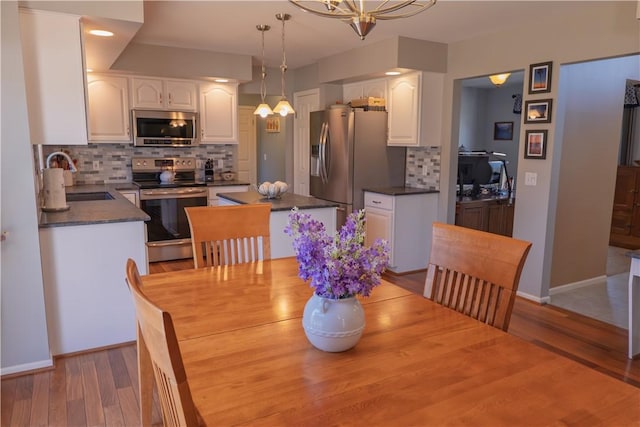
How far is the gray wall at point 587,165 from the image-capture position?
381 centimetres

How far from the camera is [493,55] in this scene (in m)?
3.99

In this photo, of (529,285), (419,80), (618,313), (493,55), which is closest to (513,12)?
(493,55)

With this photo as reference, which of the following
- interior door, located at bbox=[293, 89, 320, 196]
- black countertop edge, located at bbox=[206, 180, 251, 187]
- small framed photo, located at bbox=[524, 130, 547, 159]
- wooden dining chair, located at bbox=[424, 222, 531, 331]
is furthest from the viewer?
interior door, located at bbox=[293, 89, 320, 196]

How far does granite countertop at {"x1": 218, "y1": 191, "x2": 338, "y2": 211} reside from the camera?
134 inches

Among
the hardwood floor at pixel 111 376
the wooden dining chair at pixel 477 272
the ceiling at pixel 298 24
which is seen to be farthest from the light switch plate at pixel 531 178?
the wooden dining chair at pixel 477 272

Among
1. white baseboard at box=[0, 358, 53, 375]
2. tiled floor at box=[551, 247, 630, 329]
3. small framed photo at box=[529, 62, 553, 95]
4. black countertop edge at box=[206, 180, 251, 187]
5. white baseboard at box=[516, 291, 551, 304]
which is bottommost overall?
tiled floor at box=[551, 247, 630, 329]

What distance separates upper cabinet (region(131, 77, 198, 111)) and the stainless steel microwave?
7 cm

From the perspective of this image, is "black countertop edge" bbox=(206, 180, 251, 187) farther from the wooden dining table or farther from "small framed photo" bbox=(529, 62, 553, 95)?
the wooden dining table

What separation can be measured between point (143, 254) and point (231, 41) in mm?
2545

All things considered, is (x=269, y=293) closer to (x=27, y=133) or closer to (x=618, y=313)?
(x=27, y=133)


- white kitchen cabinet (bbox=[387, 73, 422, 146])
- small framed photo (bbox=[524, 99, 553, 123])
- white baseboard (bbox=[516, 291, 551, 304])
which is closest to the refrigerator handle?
white kitchen cabinet (bbox=[387, 73, 422, 146])

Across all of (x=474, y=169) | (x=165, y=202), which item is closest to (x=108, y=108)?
(x=165, y=202)

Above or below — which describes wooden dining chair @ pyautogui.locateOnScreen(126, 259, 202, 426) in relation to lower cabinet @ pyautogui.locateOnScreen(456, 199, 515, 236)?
above

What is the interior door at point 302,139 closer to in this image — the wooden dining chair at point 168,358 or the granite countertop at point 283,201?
the granite countertop at point 283,201
